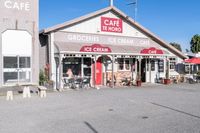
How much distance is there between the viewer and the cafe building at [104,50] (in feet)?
70.0

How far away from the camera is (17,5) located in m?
20.5

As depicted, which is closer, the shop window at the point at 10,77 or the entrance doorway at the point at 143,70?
the shop window at the point at 10,77

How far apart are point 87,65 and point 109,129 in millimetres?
14331

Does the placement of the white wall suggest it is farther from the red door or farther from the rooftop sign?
the red door

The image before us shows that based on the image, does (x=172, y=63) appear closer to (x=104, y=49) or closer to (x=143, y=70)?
(x=143, y=70)

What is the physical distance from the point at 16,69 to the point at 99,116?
10.7 metres

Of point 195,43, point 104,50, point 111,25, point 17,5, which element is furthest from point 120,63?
point 195,43

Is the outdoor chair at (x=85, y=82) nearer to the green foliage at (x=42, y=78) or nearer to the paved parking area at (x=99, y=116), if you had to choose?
the green foliage at (x=42, y=78)

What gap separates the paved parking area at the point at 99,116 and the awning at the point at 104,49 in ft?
19.9

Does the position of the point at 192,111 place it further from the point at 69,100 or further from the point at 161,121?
the point at 69,100

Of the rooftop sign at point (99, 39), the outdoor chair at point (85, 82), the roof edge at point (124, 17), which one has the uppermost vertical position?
the roof edge at point (124, 17)

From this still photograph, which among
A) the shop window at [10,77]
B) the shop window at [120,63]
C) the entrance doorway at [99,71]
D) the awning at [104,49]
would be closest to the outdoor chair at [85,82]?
the entrance doorway at [99,71]

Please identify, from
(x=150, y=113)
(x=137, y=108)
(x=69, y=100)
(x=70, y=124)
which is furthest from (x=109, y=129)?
(x=69, y=100)

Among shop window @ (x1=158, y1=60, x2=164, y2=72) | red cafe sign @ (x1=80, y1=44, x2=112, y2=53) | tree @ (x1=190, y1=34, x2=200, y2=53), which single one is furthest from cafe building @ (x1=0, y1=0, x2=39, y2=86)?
tree @ (x1=190, y1=34, x2=200, y2=53)
